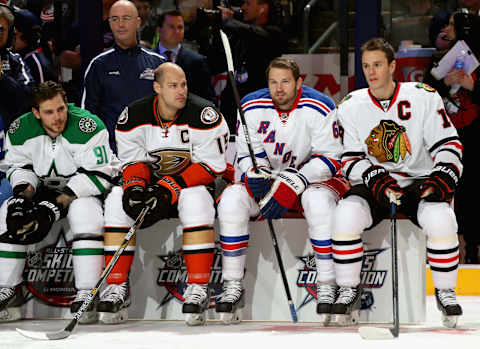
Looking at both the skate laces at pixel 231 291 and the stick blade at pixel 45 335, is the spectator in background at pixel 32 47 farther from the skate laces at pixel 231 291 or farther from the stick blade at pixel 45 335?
the stick blade at pixel 45 335

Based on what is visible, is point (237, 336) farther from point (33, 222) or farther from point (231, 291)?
point (33, 222)

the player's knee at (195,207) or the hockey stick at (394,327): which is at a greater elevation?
the player's knee at (195,207)

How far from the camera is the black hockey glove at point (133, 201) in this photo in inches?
147

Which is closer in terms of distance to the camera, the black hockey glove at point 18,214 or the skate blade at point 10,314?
→ the black hockey glove at point 18,214

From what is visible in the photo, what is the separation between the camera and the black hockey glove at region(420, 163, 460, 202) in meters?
3.57

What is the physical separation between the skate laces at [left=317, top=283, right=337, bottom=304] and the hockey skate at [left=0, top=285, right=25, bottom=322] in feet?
4.55

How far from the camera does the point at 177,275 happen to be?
404 centimetres

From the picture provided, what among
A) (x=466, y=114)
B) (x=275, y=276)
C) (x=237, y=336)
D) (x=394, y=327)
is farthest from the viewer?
(x=466, y=114)

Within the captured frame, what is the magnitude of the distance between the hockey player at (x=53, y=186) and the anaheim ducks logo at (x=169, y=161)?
22 centimetres

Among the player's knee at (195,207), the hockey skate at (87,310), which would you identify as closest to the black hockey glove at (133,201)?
the player's knee at (195,207)

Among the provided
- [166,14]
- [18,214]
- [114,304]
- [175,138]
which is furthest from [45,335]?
[166,14]

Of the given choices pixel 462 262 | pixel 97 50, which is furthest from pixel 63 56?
pixel 462 262

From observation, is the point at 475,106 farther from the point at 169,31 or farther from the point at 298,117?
the point at 169,31

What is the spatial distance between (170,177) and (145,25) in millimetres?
1936
